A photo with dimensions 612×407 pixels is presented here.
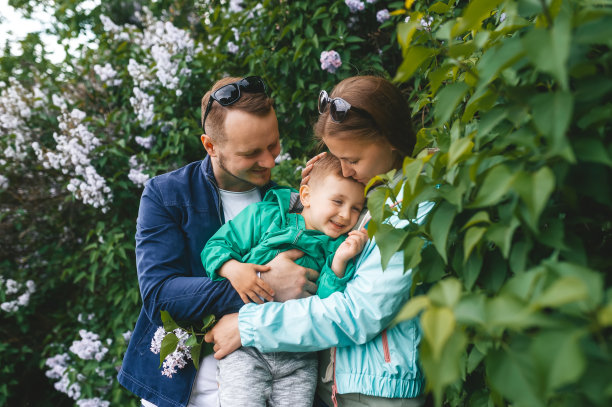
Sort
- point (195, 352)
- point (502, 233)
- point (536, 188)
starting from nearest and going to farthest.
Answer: point (536, 188)
point (502, 233)
point (195, 352)

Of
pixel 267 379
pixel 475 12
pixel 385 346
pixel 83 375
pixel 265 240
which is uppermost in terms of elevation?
pixel 475 12

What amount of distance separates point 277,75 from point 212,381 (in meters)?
2.39

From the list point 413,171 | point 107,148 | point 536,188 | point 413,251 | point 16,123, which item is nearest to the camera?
point 536,188

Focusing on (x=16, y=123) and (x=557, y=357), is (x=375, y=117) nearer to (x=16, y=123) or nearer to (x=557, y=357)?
(x=557, y=357)

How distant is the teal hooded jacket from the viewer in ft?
6.17

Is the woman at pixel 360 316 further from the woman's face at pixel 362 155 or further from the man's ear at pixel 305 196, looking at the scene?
the man's ear at pixel 305 196

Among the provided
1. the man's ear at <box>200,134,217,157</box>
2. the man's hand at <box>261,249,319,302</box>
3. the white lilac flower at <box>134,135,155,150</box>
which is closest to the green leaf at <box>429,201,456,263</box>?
the man's hand at <box>261,249,319,302</box>

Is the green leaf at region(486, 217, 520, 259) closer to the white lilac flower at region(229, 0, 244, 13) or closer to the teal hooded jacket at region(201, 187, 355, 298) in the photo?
the teal hooded jacket at region(201, 187, 355, 298)

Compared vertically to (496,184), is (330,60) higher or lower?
higher

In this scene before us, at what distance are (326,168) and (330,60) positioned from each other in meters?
1.45

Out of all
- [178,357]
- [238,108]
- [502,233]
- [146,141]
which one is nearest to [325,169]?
[238,108]

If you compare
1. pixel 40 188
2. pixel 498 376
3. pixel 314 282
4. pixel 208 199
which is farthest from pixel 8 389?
pixel 498 376

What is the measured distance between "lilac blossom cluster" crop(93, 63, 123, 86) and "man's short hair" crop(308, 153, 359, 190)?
2525 millimetres

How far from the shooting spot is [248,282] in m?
1.75
